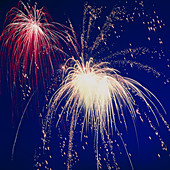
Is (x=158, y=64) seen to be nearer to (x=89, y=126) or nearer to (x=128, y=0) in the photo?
(x=128, y=0)

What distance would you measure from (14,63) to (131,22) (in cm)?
95

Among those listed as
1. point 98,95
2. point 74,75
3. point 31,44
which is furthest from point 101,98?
point 31,44

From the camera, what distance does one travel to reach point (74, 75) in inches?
68.7

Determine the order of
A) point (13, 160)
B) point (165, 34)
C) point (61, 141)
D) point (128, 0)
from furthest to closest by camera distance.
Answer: point (13, 160)
point (61, 141)
point (128, 0)
point (165, 34)

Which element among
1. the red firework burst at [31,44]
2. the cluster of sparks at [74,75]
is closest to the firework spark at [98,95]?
the cluster of sparks at [74,75]

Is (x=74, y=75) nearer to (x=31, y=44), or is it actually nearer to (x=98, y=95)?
(x=98, y=95)

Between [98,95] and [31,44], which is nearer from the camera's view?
[98,95]

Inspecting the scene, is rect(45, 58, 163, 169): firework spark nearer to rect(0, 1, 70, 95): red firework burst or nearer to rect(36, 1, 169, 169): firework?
rect(36, 1, 169, 169): firework

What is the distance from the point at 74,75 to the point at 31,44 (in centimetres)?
44

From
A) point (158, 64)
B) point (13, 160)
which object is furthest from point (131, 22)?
point (13, 160)

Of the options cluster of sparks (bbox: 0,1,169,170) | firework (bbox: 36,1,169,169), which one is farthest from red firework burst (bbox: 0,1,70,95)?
firework (bbox: 36,1,169,169)

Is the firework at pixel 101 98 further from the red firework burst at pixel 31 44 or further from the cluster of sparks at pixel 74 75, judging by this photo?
the red firework burst at pixel 31 44

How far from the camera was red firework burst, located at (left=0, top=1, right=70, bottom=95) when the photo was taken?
1.86 metres

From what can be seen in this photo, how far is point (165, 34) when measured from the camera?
4.77 ft
